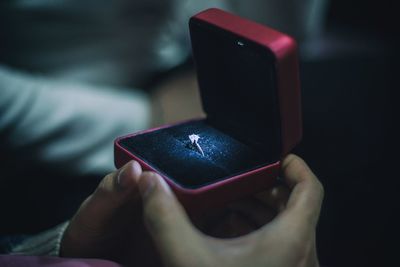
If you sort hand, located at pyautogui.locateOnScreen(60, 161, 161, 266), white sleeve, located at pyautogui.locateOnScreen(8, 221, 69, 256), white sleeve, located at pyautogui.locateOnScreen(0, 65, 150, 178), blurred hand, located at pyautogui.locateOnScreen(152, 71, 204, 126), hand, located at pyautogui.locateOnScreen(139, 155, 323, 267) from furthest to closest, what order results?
blurred hand, located at pyautogui.locateOnScreen(152, 71, 204, 126) → white sleeve, located at pyautogui.locateOnScreen(0, 65, 150, 178) → white sleeve, located at pyautogui.locateOnScreen(8, 221, 69, 256) → hand, located at pyautogui.locateOnScreen(60, 161, 161, 266) → hand, located at pyautogui.locateOnScreen(139, 155, 323, 267)

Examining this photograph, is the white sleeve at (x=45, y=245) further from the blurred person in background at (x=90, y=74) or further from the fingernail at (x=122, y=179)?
the blurred person in background at (x=90, y=74)

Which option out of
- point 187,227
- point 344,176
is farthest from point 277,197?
point 344,176

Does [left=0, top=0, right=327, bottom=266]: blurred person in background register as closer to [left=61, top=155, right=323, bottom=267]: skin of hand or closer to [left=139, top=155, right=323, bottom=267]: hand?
[left=61, top=155, right=323, bottom=267]: skin of hand

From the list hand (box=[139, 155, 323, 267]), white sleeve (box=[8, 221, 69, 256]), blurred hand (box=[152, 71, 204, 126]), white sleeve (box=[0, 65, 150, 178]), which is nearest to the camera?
hand (box=[139, 155, 323, 267])

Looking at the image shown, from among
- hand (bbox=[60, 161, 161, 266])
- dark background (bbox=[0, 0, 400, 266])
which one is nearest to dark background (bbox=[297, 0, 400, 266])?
dark background (bbox=[0, 0, 400, 266])

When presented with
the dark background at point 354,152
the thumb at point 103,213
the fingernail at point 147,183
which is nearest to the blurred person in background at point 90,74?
the dark background at point 354,152

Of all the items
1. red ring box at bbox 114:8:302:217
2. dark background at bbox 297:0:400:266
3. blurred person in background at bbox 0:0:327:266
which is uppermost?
red ring box at bbox 114:8:302:217

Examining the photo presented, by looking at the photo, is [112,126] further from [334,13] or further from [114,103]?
[334,13]
